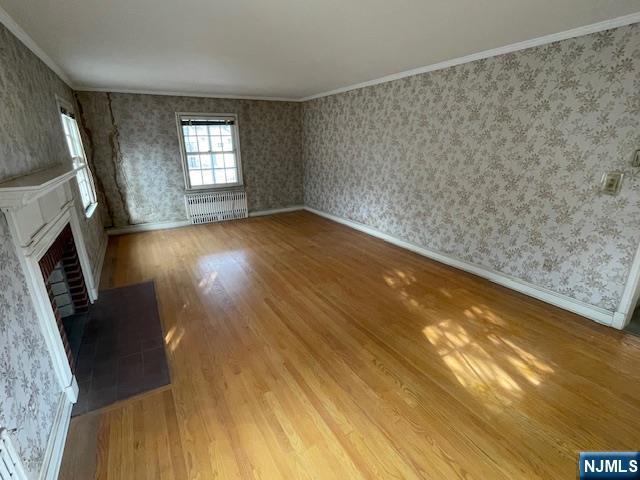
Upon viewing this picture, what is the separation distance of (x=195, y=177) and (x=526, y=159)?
17.4 feet

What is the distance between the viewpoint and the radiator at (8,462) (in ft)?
3.28

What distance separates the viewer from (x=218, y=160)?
19.4 ft

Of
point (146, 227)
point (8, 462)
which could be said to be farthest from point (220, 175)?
point (8, 462)

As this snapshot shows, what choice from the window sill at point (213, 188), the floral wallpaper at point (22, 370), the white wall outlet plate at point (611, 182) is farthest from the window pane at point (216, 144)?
the white wall outlet plate at point (611, 182)

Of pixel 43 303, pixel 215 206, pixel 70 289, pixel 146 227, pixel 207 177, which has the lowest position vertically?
pixel 146 227

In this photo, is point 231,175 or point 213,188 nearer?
point 213,188

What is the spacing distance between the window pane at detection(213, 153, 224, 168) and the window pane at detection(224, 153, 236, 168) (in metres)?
0.08

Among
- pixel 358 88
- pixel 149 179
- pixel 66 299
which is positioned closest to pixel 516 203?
pixel 358 88

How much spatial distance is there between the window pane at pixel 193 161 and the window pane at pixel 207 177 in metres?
0.18

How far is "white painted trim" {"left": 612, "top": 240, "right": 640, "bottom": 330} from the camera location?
2332 millimetres

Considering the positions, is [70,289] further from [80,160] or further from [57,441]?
[80,160]

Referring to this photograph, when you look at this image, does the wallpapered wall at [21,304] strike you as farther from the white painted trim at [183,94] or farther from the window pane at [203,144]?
the window pane at [203,144]

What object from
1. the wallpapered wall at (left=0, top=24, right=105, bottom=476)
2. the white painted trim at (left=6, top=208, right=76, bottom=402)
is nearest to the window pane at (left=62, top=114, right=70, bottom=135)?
the wallpapered wall at (left=0, top=24, right=105, bottom=476)

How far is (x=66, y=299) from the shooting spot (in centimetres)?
279
